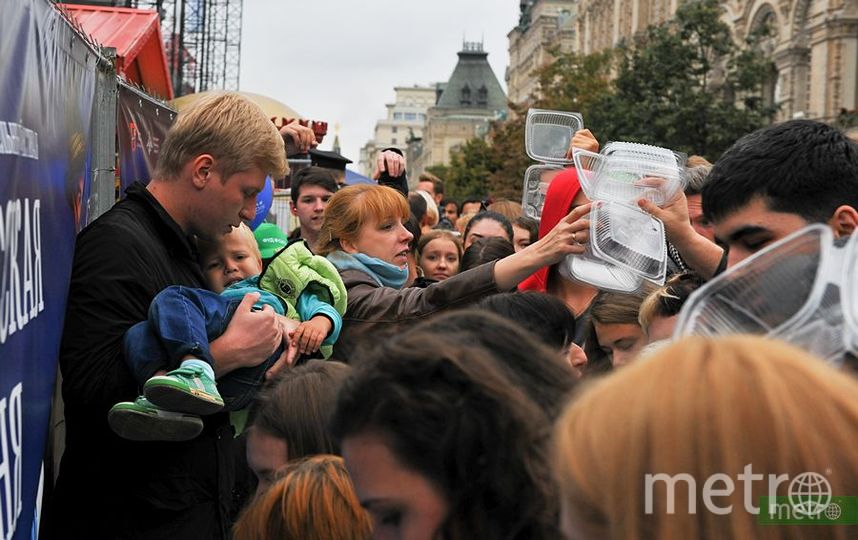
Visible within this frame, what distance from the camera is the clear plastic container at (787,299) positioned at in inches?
64.7

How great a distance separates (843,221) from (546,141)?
2779 millimetres

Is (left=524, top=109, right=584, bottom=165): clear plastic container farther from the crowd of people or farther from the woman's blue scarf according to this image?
the woman's blue scarf

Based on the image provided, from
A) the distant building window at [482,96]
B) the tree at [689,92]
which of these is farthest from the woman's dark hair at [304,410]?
the distant building window at [482,96]

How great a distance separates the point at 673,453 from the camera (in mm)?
1448

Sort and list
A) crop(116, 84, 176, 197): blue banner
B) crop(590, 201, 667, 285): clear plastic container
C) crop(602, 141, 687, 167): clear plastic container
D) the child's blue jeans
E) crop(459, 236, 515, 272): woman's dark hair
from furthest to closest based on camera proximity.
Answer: crop(459, 236, 515, 272): woman's dark hair < crop(116, 84, 176, 197): blue banner < crop(602, 141, 687, 167): clear plastic container < crop(590, 201, 667, 285): clear plastic container < the child's blue jeans

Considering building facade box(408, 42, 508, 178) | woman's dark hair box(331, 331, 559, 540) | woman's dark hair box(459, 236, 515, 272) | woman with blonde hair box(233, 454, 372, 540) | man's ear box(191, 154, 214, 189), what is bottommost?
woman with blonde hair box(233, 454, 372, 540)

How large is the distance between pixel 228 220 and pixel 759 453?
283 cm

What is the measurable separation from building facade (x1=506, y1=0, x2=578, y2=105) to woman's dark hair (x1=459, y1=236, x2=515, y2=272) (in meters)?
82.1

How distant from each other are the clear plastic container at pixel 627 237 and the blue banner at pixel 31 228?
1.63 m

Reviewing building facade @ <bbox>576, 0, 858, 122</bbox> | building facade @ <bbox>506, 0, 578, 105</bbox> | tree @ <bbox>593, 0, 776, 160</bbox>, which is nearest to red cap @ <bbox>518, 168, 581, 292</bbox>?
building facade @ <bbox>576, 0, 858, 122</bbox>

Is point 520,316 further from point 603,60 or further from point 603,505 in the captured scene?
point 603,60

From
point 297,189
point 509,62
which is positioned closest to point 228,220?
point 297,189

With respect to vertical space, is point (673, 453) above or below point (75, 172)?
below

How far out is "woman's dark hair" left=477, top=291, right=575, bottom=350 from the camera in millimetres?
4105
